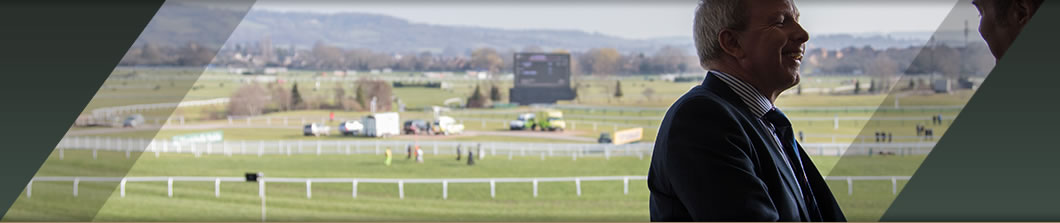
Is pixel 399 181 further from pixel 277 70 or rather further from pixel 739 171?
pixel 739 171

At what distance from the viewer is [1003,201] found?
5.95m

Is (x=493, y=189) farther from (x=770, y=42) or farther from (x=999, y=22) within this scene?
(x=770, y=42)

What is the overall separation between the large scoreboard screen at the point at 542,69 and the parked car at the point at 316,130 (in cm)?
193

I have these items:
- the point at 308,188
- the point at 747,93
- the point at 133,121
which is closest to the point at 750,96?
the point at 747,93

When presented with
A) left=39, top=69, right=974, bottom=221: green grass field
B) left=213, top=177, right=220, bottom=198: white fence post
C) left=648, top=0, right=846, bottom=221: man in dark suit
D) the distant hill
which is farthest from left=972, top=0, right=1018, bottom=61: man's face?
left=213, top=177, right=220, bottom=198: white fence post

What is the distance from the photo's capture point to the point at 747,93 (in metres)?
0.83

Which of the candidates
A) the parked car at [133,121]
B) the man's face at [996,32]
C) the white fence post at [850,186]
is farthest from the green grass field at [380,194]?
the man's face at [996,32]

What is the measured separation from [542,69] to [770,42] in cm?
751

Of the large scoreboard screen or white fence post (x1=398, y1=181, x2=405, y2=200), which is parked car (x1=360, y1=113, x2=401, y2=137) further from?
the large scoreboard screen

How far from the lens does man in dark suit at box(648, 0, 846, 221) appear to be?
2.40 ft

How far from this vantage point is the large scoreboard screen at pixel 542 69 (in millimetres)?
8203

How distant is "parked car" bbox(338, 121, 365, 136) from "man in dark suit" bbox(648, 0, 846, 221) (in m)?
8.10

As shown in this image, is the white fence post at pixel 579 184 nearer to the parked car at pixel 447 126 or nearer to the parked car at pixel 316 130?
the parked car at pixel 447 126

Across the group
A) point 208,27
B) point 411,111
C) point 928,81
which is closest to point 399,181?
point 411,111
